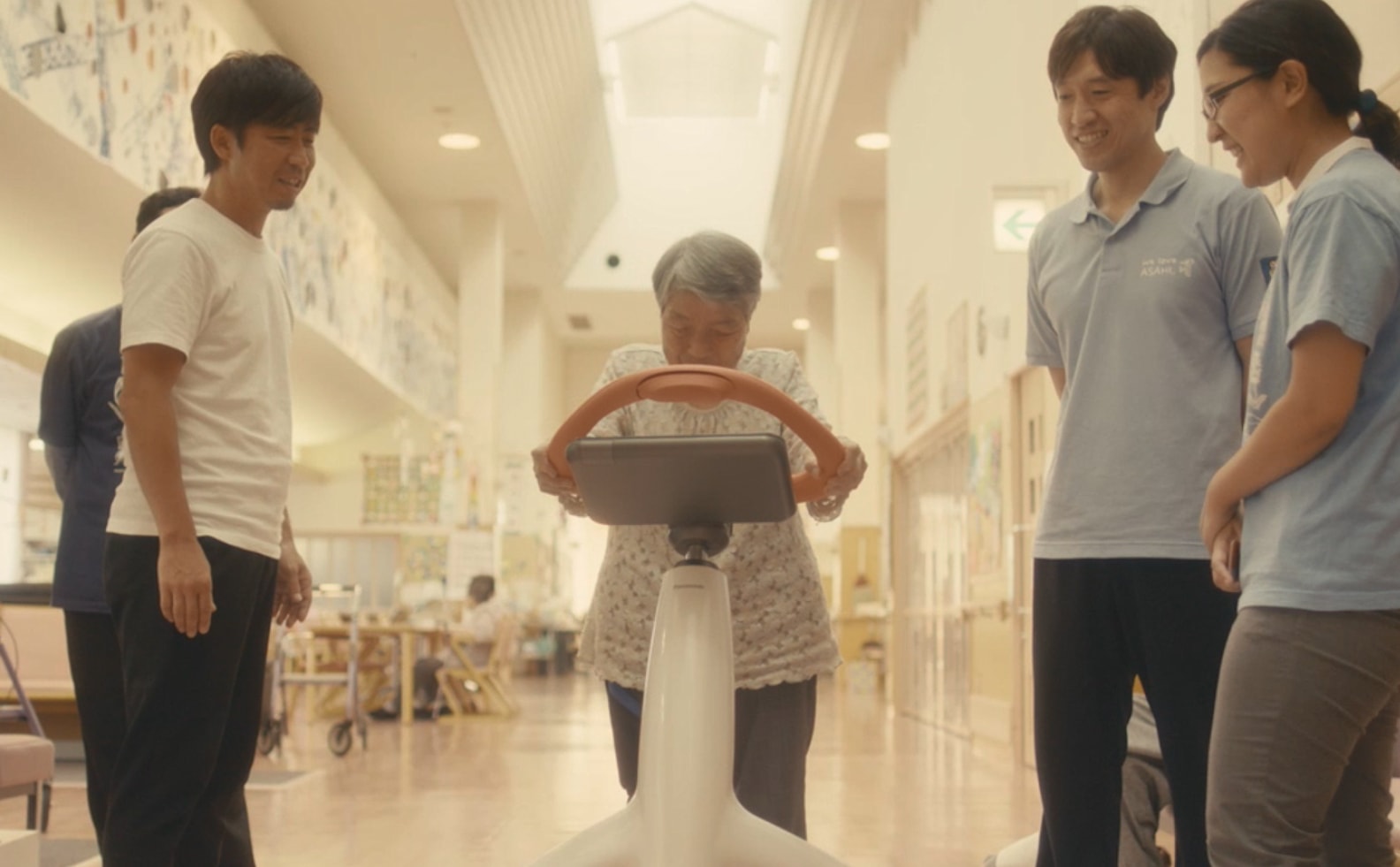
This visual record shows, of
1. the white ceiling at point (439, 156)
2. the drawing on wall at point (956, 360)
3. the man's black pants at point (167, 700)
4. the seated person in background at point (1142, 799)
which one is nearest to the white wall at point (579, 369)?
the white ceiling at point (439, 156)

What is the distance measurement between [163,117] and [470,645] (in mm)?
5156

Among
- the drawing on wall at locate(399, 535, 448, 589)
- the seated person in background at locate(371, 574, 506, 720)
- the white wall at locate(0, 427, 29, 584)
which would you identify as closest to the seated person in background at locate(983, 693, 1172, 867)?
the seated person in background at locate(371, 574, 506, 720)

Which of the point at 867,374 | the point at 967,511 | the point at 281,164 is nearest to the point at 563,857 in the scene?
the point at 281,164

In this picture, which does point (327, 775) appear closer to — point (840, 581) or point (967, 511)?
point (967, 511)

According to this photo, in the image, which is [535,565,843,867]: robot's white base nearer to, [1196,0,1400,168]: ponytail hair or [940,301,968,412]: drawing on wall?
[1196,0,1400,168]: ponytail hair

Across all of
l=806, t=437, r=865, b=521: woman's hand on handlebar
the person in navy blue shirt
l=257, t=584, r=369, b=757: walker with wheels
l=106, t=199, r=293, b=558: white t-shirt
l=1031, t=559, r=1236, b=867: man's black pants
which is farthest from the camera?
l=257, t=584, r=369, b=757: walker with wheels

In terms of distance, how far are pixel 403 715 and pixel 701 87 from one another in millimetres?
11028

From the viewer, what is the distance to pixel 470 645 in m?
12.0

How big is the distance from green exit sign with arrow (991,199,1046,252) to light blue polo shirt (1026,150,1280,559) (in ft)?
18.8

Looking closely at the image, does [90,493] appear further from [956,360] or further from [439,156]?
[439,156]

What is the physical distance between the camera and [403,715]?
10.5 m

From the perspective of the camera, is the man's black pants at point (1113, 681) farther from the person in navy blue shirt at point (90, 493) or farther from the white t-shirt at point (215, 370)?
the person in navy blue shirt at point (90, 493)

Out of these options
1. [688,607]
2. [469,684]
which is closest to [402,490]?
[469,684]

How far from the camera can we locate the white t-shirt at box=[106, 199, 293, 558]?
202 cm
